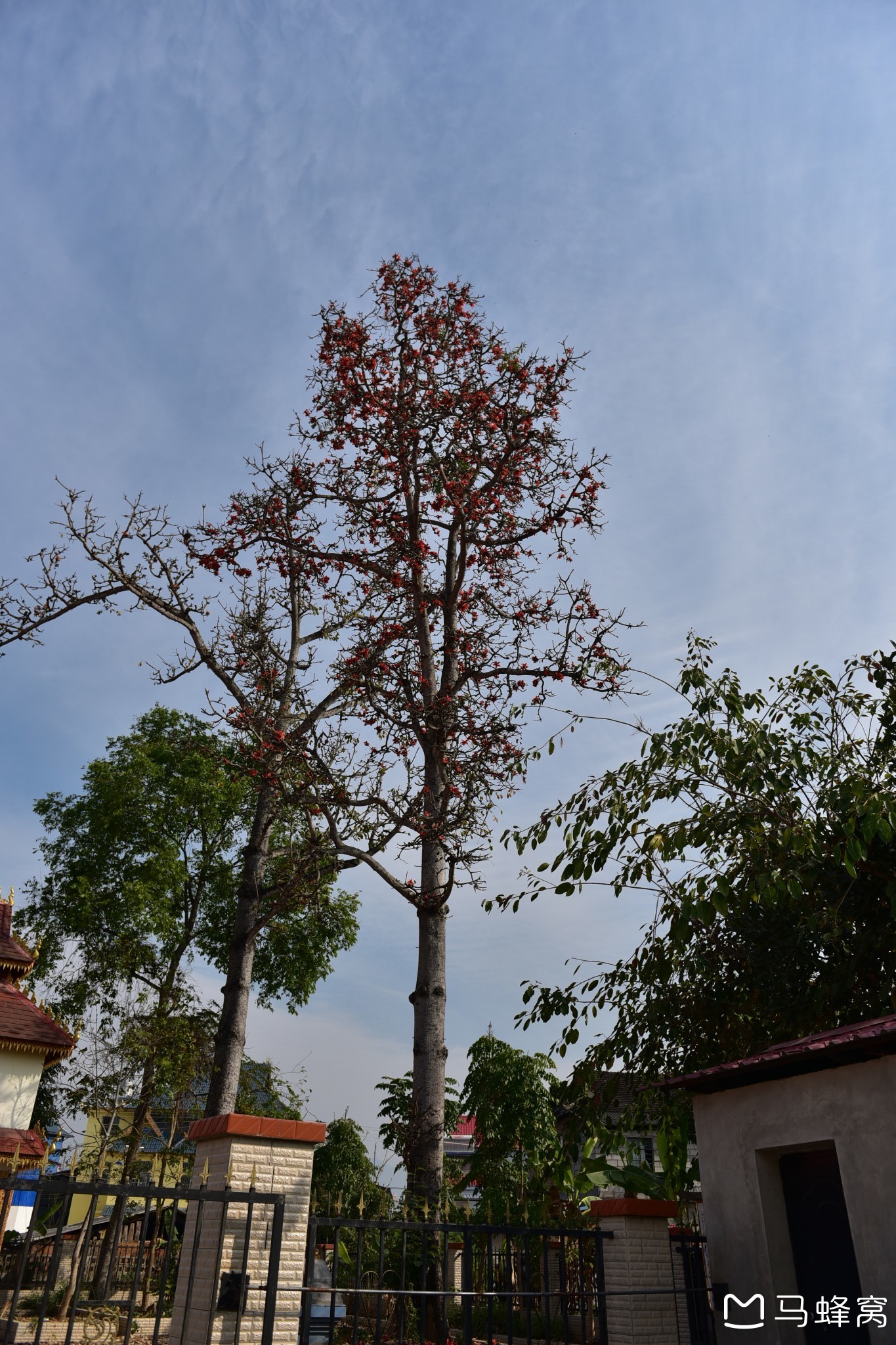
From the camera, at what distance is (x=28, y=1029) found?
22.7 metres

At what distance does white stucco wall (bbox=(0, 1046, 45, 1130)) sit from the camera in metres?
22.5

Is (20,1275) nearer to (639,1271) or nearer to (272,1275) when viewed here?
(272,1275)

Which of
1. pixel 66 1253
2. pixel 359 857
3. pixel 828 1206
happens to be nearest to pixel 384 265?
pixel 359 857

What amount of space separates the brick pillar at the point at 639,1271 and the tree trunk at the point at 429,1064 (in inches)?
81.7

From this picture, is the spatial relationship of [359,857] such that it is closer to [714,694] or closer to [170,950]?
[714,694]

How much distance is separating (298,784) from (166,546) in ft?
14.5

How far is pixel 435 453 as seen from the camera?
13781 mm

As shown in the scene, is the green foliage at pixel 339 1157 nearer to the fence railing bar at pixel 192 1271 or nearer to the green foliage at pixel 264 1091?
the green foliage at pixel 264 1091

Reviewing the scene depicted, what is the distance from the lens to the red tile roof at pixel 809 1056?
26.2 ft

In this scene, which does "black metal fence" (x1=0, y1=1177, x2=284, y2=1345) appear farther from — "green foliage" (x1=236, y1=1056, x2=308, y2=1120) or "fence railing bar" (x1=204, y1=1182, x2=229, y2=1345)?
"green foliage" (x1=236, y1=1056, x2=308, y2=1120)

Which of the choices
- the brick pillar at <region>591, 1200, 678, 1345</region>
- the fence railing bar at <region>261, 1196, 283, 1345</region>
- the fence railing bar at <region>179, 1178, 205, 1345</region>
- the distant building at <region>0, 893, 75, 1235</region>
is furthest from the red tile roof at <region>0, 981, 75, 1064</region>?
the fence railing bar at <region>261, 1196, 283, 1345</region>

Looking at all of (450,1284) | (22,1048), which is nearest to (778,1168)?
(450,1284)

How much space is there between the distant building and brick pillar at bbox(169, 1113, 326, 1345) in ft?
54.4

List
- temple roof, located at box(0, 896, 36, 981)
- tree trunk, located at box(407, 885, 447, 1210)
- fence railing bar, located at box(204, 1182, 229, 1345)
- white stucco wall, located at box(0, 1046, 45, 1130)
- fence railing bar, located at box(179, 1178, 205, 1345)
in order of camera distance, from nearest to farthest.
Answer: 1. fence railing bar, located at box(179, 1178, 205, 1345)
2. fence railing bar, located at box(204, 1182, 229, 1345)
3. tree trunk, located at box(407, 885, 447, 1210)
4. white stucco wall, located at box(0, 1046, 45, 1130)
5. temple roof, located at box(0, 896, 36, 981)
